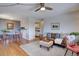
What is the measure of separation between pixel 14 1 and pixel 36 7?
0.32m

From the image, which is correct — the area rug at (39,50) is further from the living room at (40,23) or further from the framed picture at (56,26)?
the framed picture at (56,26)

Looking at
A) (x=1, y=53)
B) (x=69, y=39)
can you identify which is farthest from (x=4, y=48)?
(x=69, y=39)

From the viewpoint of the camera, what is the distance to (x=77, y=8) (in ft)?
4.32

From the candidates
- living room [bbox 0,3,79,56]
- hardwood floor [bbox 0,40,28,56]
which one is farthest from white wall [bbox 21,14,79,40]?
hardwood floor [bbox 0,40,28,56]

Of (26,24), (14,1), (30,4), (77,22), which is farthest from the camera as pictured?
(26,24)

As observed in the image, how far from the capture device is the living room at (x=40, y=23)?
1.35m

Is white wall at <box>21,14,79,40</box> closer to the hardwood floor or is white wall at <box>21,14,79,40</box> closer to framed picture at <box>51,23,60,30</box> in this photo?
framed picture at <box>51,23,60,30</box>

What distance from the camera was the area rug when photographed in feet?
4.39

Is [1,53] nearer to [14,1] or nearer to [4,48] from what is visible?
[4,48]

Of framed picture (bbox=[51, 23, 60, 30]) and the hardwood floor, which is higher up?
framed picture (bbox=[51, 23, 60, 30])

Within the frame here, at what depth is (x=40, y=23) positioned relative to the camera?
1.52 meters

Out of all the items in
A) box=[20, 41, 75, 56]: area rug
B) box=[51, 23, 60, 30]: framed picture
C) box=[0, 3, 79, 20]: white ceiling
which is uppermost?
box=[0, 3, 79, 20]: white ceiling

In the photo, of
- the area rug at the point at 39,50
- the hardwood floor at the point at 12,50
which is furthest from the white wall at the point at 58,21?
the hardwood floor at the point at 12,50

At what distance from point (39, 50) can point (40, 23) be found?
447 mm
